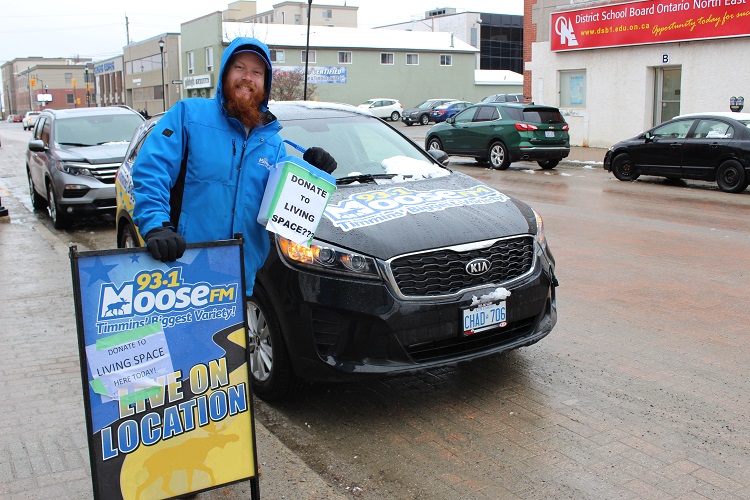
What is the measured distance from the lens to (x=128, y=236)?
265 inches

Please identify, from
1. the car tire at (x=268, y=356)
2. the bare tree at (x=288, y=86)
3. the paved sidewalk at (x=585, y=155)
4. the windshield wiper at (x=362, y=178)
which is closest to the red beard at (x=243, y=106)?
the car tire at (x=268, y=356)

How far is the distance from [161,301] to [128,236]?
12.9 ft

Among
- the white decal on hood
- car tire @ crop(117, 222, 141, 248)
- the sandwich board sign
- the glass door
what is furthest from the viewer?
A: the glass door

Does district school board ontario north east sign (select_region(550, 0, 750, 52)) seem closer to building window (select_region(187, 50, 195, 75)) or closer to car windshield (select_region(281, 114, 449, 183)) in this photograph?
car windshield (select_region(281, 114, 449, 183))

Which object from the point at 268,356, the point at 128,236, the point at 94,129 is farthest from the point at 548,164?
the point at 268,356

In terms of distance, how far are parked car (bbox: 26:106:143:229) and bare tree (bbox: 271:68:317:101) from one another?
110 ft

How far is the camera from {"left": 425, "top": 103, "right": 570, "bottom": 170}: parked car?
19.6 m

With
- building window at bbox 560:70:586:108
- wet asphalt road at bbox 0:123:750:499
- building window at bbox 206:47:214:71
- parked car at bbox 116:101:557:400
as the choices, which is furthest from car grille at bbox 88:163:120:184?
building window at bbox 206:47:214:71

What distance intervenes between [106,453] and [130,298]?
61cm

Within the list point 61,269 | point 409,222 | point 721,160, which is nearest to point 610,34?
point 721,160

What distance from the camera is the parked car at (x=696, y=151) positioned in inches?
581

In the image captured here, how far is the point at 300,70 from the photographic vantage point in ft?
186

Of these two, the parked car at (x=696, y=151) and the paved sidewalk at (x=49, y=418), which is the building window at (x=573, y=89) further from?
the paved sidewalk at (x=49, y=418)

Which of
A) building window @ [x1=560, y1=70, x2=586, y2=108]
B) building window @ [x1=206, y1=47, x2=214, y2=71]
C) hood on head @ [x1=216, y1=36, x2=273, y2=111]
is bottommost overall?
hood on head @ [x1=216, y1=36, x2=273, y2=111]
